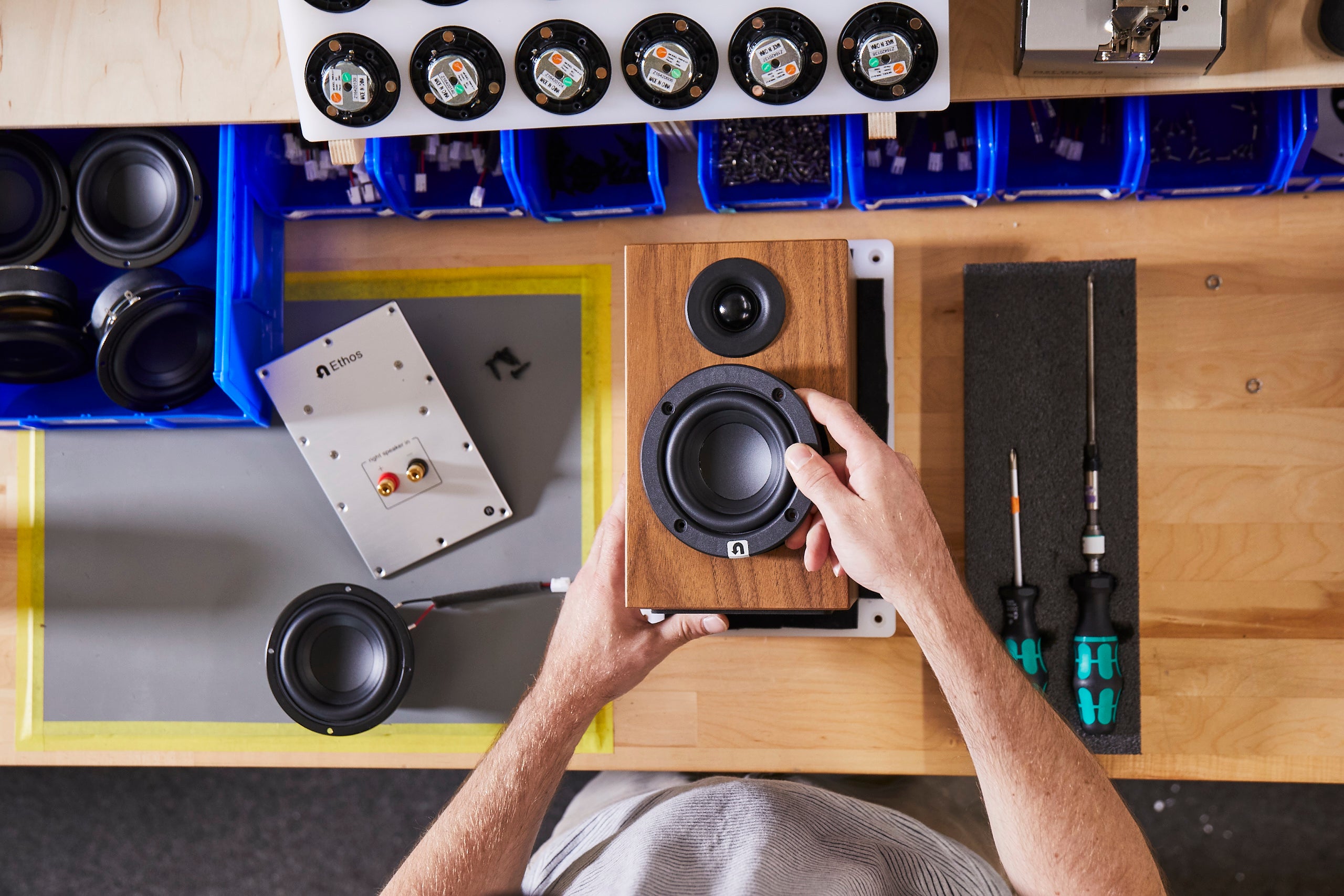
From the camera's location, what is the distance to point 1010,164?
1.02 meters

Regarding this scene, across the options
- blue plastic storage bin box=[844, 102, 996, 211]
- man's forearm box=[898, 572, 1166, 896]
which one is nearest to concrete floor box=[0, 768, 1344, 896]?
man's forearm box=[898, 572, 1166, 896]

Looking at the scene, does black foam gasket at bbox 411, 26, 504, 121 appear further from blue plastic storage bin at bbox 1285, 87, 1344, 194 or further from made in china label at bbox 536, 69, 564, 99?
blue plastic storage bin at bbox 1285, 87, 1344, 194

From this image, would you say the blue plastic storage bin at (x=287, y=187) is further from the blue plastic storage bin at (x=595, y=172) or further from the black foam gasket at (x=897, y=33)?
Result: the black foam gasket at (x=897, y=33)

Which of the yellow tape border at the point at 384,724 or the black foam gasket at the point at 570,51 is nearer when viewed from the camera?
the black foam gasket at the point at 570,51

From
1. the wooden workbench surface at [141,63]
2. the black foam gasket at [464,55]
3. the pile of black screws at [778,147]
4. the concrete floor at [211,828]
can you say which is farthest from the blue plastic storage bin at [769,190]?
the concrete floor at [211,828]

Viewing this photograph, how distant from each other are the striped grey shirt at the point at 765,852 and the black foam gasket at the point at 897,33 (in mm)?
732

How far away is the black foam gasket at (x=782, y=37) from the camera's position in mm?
812

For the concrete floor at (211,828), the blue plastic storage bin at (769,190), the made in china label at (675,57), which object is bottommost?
the concrete floor at (211,828)

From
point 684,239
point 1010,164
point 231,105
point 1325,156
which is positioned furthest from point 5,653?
point 1325,156

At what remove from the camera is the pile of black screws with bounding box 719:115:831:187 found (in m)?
1.01

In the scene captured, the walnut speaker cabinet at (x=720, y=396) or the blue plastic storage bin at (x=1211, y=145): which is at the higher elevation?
the blue plastic storage bin at (x=1211, y=145)

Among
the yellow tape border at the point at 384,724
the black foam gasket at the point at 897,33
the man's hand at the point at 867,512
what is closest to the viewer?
the man's hand at the point at 867,512

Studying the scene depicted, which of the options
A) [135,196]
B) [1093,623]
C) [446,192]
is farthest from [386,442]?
[1093,623]

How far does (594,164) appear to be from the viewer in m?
1.06
